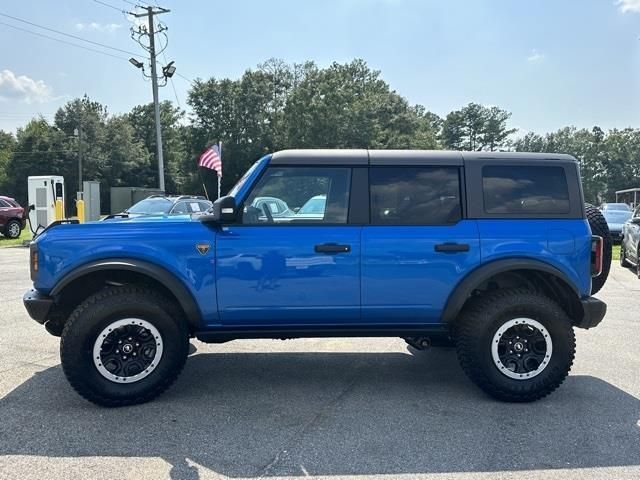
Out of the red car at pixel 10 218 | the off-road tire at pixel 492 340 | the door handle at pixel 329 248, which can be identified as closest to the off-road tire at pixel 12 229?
the red car at pixel 10 218

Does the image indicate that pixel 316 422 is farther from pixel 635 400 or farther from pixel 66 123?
pixel 66 123

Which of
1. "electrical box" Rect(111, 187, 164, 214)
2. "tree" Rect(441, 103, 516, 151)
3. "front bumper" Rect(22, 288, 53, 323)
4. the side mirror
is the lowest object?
"front bumper" Rect(22, 288, 53, 323)

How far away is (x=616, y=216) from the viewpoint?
18.8 meters

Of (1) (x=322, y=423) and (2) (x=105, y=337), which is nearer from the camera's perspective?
(1) (x=322, y=423)

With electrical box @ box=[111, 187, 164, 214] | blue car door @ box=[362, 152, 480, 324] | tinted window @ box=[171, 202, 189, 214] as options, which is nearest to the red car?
electrical box @ box=[111, 187, 164, 214]

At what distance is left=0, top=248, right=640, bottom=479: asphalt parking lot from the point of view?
3109 mm

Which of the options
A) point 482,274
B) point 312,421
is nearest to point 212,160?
point 482,274

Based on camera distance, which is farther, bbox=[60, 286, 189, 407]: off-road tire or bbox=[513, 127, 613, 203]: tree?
bbox=[513, 127, 613, 203]: tree

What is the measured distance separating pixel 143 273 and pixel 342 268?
4.97 ft

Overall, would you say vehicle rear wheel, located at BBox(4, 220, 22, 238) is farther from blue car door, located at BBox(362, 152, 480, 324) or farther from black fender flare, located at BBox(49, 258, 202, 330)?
blue car door, located at BBox(362, 152, 480, 324)

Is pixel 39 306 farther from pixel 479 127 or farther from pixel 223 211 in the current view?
pixel 479 127

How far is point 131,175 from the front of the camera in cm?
5675

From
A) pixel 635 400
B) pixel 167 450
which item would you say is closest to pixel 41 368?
pixel 167 450

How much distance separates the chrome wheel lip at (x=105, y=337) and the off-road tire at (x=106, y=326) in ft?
0.08
